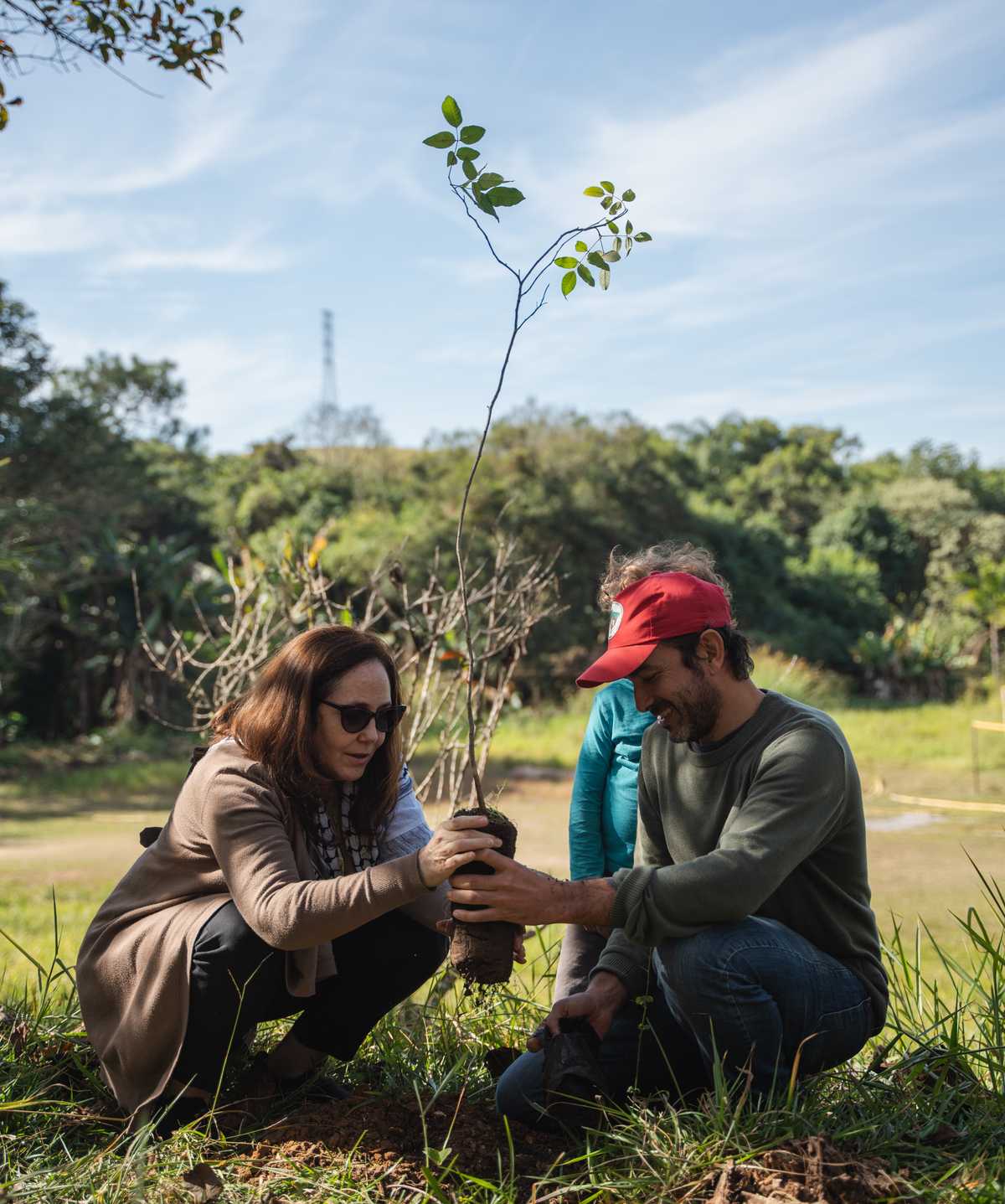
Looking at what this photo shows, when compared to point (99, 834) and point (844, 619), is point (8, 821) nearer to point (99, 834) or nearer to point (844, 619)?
point (99, 834)

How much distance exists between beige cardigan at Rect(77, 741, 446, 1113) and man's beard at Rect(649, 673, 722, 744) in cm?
61

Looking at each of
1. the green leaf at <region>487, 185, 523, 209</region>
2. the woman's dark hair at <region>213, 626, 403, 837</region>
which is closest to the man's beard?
the woman's dark hair at <region>213, 626, 403, 837</region>

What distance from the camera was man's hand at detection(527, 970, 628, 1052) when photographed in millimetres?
2430

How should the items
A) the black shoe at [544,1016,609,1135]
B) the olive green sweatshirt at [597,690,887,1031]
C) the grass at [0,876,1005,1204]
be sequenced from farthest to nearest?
the black shoe at [544,1016,609,1135], the olive green sweatshirt at [597,690,887,1031], the grass at [0,876,1005,1204]

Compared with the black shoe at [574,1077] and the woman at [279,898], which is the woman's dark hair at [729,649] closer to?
the woman at [279,898]

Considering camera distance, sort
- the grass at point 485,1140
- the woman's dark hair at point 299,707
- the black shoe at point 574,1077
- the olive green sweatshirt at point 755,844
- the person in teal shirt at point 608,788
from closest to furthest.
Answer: the grass at point 485,1140
the olive green sweatshirt at point 755,844
the black shoe at point 574,1077
the woman's dark hair at point 299,707
the person in teal shirt at point 608,788

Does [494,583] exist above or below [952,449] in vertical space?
below

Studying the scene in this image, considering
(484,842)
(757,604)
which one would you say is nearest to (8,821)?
(484,842)

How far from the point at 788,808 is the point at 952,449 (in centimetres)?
4904

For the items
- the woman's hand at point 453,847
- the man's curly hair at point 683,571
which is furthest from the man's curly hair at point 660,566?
the woman's hand at point 453,847

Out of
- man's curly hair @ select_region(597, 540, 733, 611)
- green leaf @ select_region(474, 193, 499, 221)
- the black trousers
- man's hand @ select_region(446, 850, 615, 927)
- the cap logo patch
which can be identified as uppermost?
green leaf @ select_region(474, 193, 499, 221)

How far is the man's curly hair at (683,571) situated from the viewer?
7.96 feet

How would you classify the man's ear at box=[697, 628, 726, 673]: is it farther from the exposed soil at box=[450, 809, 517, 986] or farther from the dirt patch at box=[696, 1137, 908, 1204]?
the dirt patch at box=[696, 1137, 908, 1204]

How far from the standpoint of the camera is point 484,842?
2264mm
